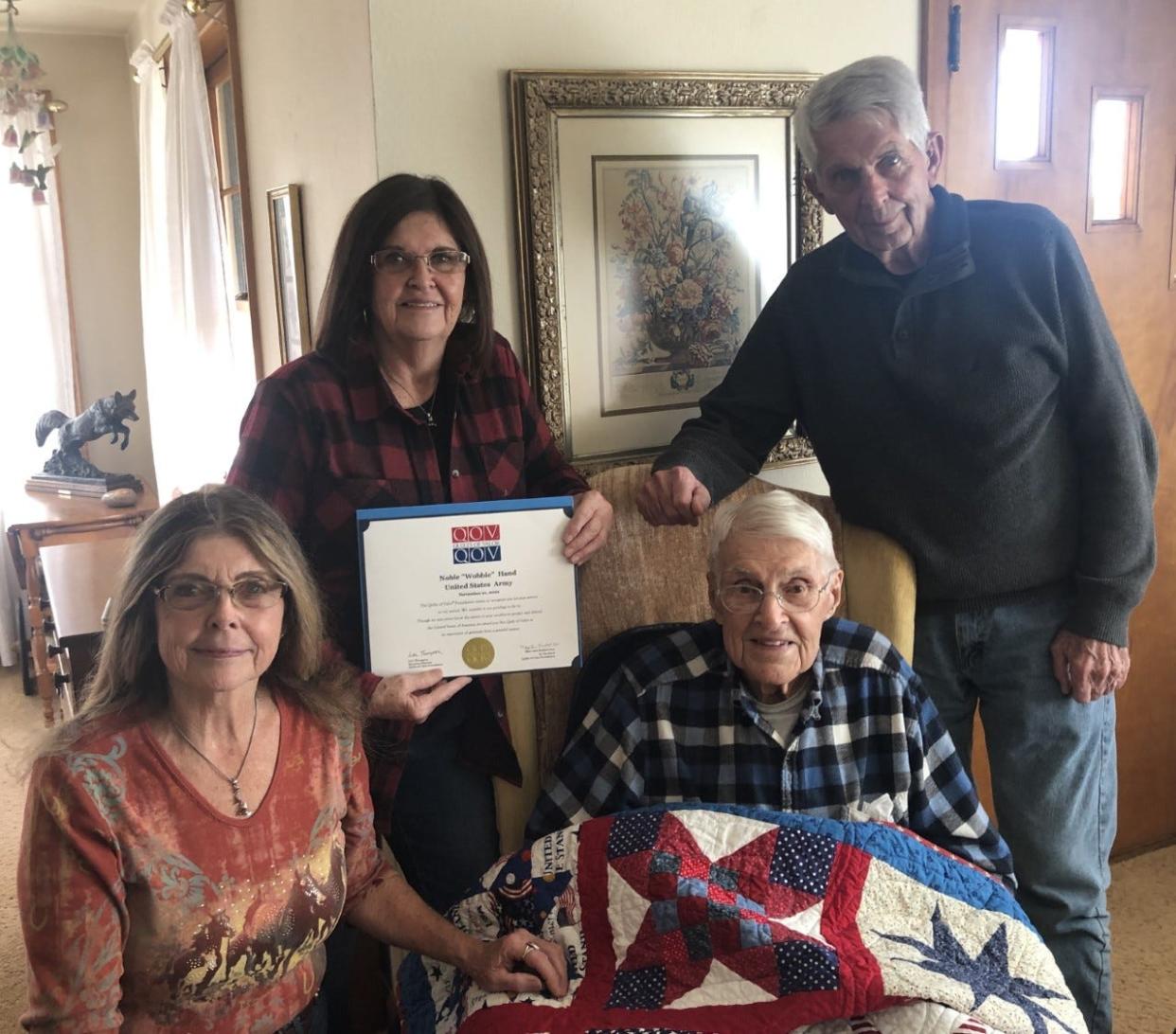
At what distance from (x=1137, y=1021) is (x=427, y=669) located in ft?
5.63

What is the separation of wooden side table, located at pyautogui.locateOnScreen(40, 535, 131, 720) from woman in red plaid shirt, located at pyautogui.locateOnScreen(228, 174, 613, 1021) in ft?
3.68

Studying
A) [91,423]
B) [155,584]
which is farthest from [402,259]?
[91,423]

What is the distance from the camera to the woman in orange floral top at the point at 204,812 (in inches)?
43.4

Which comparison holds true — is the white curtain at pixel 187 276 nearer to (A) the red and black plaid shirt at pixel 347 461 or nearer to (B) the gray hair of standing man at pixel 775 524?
(A) the red and black plaid shirt at pixel 347 461

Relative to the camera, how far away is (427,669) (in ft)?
4.80

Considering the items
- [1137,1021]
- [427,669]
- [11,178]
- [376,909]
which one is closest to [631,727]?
[427,669]

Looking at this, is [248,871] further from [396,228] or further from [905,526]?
[905,526]

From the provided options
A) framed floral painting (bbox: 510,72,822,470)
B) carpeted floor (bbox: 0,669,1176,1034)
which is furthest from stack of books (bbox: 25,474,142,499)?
framed floral painting (bbox: 510,72,822,470)

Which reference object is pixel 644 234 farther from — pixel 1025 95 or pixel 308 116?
pixel 1025 95

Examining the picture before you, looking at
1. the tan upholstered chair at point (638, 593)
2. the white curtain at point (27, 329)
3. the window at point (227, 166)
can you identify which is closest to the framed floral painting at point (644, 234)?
the tan upholstered chair at point (638, 593)

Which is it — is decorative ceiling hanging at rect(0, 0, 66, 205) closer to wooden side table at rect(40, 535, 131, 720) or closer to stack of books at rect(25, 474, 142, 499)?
stack of books at rect(25, 474, 142, 499)

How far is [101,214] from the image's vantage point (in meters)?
4.60

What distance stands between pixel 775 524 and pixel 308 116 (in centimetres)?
133

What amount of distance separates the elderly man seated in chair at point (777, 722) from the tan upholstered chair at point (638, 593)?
16 cm
